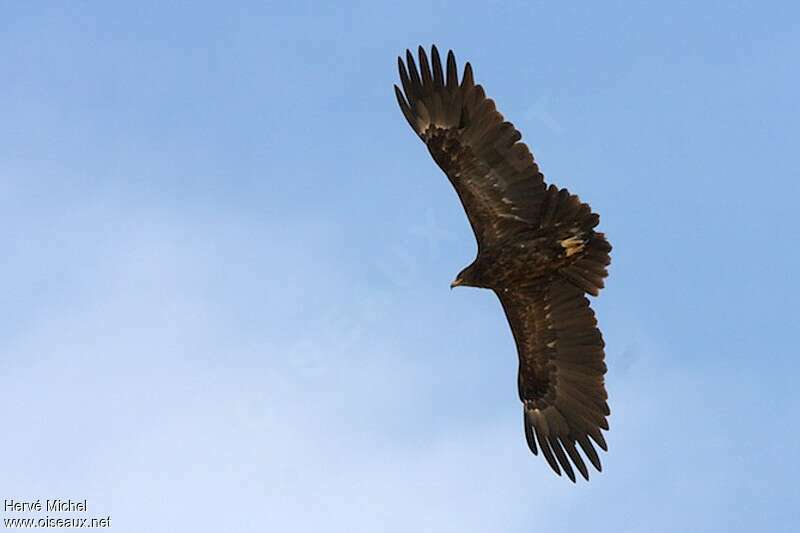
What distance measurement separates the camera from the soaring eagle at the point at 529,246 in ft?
62.5

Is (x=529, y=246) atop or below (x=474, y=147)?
below

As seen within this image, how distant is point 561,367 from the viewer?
2098 centimetres

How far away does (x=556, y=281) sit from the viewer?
2017 cm

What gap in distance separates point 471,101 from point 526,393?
5.02 meters

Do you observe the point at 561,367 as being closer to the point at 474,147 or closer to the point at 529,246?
the point at 529,246

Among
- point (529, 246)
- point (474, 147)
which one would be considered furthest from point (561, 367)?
point (474, 147)

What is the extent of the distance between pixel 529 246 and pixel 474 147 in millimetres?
1626

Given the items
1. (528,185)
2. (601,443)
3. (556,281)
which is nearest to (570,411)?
(601,443)

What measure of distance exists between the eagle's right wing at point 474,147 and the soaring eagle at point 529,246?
14 mm

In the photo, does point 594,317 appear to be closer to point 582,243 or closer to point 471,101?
point 582,243

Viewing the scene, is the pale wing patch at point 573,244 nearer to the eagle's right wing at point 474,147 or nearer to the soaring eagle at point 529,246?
the soaring eagle at point 529,246

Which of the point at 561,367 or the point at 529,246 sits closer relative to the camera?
the point at 529,246

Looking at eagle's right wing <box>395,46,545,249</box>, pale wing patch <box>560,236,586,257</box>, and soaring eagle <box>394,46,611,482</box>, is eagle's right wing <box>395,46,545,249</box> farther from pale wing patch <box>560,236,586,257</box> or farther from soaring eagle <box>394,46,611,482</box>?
pale wing patch <box>560,236,586,257</box>

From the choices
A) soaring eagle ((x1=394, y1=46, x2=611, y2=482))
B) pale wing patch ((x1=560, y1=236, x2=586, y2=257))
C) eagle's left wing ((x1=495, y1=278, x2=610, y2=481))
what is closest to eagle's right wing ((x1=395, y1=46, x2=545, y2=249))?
soaring eagle ((x1=394, y1=46, x2=611, y2=482))
